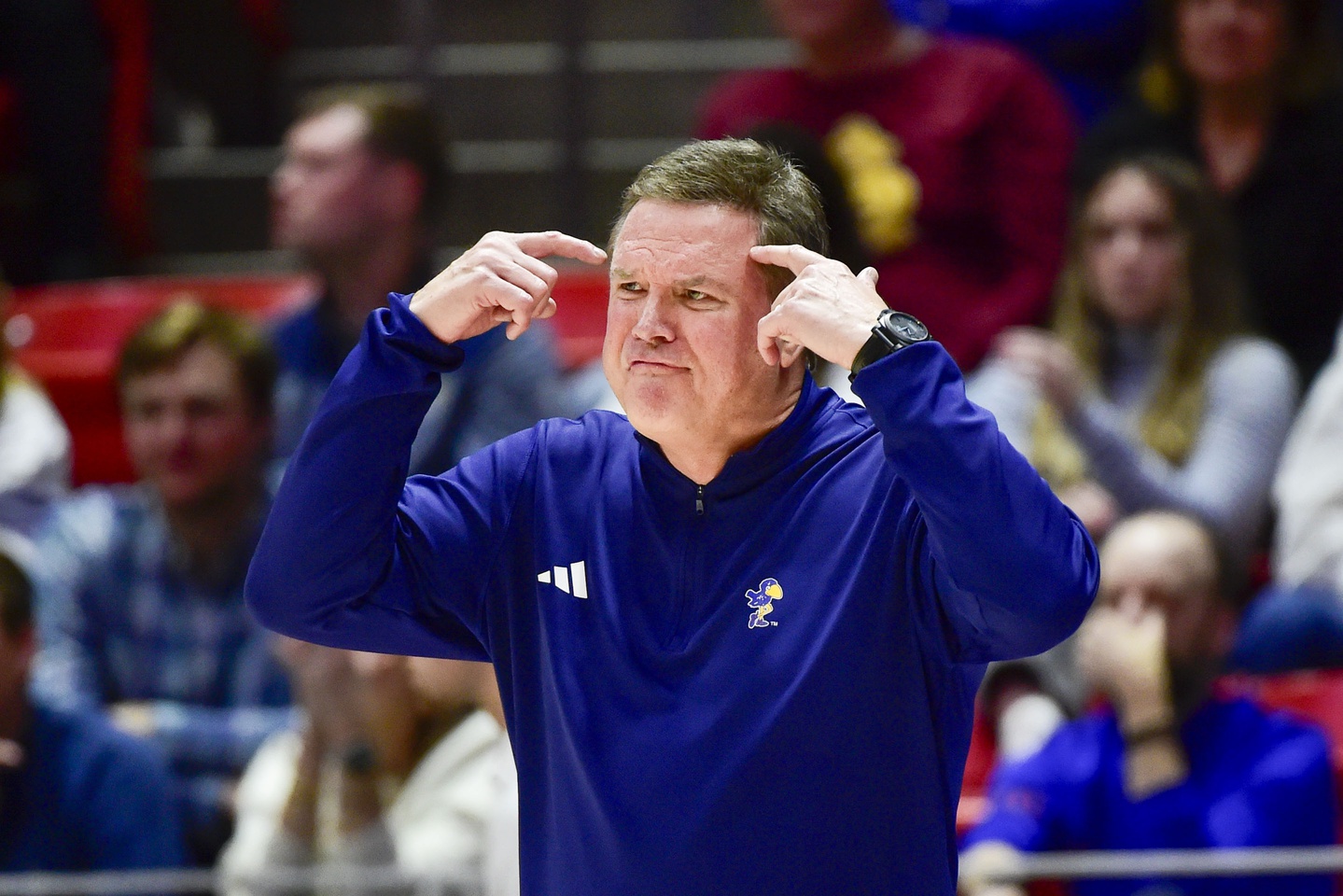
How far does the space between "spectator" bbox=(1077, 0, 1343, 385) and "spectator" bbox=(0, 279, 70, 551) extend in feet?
7.78

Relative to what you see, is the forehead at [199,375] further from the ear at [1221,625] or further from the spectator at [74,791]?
the ear at [1221,625]

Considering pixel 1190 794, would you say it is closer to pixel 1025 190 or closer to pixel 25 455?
pixel 1025 190

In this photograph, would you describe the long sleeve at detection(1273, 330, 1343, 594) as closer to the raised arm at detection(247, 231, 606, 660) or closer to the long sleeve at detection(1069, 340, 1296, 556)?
the long sleeve at detection(1069, 340, 1296, 556)

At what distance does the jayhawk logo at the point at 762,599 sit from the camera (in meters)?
1.89

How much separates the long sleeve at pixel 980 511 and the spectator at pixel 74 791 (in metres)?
2.05

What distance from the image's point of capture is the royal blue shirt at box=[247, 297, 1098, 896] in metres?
1.76

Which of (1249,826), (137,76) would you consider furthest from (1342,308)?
(137,76)

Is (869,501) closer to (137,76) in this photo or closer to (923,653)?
(923,653)

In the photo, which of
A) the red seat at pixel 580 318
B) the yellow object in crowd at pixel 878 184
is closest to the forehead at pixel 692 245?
the yellow object in crowd at pixel 878 184

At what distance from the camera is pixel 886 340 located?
1.79 m

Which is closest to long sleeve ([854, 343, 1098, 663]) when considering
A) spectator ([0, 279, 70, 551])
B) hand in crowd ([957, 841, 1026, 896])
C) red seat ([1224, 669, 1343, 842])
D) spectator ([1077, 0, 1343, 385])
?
hand in crowd ([957, 841, 1026, 896])

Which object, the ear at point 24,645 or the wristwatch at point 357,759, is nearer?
the wristwatch at point 357,759

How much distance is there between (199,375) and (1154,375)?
6.32ft

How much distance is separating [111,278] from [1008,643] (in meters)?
4.51
